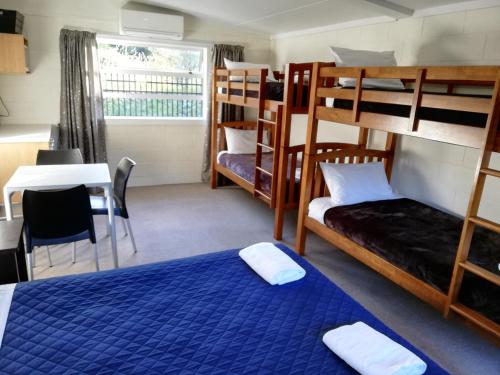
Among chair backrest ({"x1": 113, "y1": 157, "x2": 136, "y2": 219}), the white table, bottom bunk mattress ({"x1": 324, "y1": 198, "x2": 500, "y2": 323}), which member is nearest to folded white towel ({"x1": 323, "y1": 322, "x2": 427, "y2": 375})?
bottom bunk mattress ({"x1": 324, "y1": 198, "x2": 500, "y2": 323})

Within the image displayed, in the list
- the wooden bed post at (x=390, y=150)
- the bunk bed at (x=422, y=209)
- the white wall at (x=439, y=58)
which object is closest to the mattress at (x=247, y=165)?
the bunk bed at (x=422, y=209)

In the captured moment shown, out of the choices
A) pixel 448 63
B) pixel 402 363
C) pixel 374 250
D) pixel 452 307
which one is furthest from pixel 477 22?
Result: pixel 402 363

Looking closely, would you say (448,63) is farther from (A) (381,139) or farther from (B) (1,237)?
(B) (1,237)

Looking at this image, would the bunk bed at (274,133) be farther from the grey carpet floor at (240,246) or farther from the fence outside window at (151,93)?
the fence outside window at (151,93)

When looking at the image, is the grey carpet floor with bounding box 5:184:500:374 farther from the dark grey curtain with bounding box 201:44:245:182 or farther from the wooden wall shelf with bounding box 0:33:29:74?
the wooden wall shelf with bounding box 0:33:29:74

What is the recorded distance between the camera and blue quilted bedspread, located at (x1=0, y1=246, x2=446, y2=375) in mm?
1242

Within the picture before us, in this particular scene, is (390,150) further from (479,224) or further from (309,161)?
(479,224)

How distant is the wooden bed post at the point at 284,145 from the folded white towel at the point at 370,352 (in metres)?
2.05

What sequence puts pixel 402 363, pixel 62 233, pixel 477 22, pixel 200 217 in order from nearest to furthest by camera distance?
pixel 402 363 < pixel 62 233 < pixel 477 22 < pixel 200 217

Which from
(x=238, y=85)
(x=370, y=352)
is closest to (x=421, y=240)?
(x=370, y=352)

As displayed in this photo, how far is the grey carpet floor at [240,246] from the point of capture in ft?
7.06

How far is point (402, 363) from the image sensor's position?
1.21m

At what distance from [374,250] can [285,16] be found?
2807 millimetres

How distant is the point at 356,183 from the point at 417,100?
3.68ft
